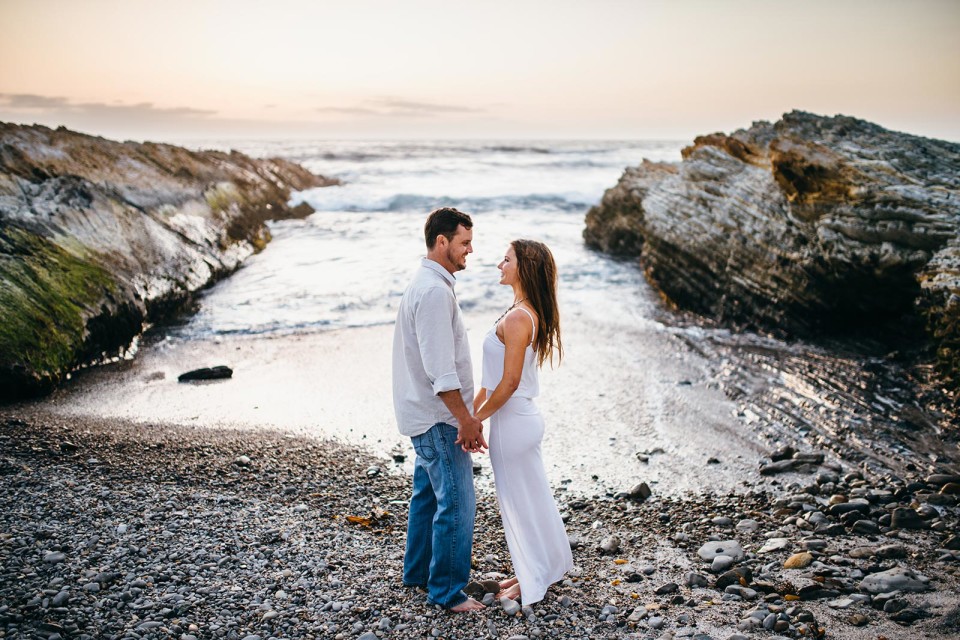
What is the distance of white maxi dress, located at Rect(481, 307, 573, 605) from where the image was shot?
446 centimetres

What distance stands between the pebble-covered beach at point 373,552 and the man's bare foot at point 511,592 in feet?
0.30

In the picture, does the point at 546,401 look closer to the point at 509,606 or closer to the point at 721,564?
the point at 721,564

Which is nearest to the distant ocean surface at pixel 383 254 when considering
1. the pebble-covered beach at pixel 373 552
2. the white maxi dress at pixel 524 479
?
the pebble-covered beach at pixel 373 552

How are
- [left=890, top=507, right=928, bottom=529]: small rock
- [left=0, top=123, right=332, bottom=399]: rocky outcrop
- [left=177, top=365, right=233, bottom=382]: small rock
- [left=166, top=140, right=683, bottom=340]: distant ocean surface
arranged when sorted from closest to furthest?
[left=890, top=507, right=928, bottom=529]: small rock < [left=0, top=123, right=332, bottom=399]: rocky outcrop < [left=177, top=365, right=233, bottom=382]: small rock < [left=166, top=140, right=683, bottom=340]: distant ocean surface

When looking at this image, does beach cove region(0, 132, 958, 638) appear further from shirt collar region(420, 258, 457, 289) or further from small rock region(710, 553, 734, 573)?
shirt collar region(420, 258, 457, 289)

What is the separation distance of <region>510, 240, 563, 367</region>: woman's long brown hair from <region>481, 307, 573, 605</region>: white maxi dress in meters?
0.18

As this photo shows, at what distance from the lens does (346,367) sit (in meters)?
10.7

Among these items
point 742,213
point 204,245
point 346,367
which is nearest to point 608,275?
point 742,213

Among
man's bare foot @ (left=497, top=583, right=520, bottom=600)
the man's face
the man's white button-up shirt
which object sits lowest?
man's bare foot @ (left=497, top=583, right=520, bottom=600)

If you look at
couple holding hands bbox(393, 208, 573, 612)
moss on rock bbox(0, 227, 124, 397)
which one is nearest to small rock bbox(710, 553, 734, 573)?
couple holding hands bbox(393, 208, 573, 612)

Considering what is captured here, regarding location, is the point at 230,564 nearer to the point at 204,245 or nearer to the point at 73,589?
the point at 73,589

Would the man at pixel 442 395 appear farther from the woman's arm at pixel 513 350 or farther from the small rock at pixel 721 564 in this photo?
the small rock at pixel 721 564

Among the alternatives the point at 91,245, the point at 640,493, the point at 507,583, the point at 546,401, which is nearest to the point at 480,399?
the point at 507,583

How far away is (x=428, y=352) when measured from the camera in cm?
408
